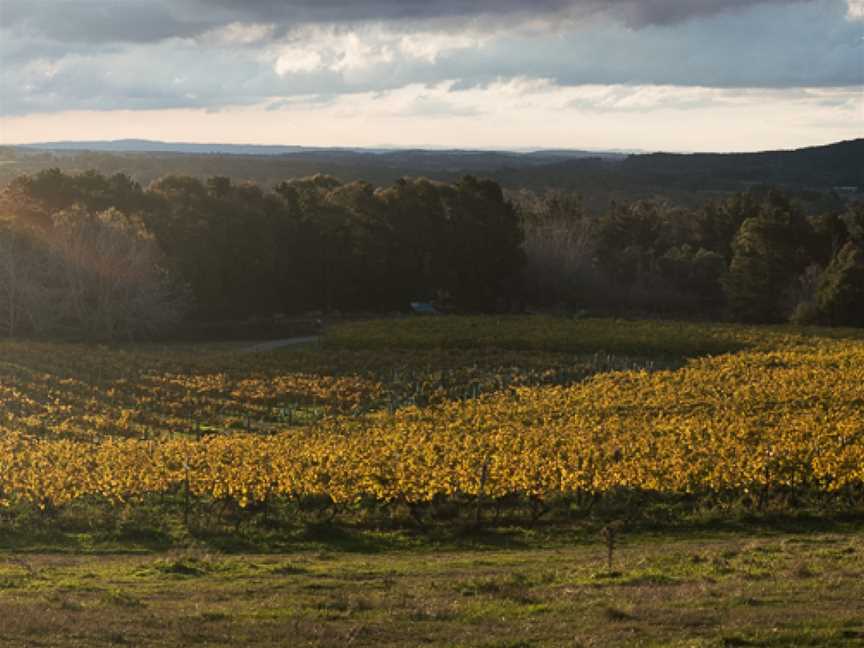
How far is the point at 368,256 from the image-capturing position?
63750 mm

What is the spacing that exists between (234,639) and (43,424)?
20.8 m

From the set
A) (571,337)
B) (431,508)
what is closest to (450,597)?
(431,508)

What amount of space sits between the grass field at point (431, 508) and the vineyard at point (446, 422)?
0.34 feet

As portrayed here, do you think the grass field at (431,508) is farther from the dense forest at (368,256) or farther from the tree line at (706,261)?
the tree line at (706,261)

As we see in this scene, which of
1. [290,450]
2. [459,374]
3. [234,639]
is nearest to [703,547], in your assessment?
[234,639]

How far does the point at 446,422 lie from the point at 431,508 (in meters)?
9.11

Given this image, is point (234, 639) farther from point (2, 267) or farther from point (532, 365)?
point (2, 267)

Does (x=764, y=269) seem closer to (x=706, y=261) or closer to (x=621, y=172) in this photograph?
(x=706, y=261)

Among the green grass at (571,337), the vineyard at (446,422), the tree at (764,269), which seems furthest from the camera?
the tree at (764,269)

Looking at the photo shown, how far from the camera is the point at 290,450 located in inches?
907

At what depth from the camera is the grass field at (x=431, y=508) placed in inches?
423

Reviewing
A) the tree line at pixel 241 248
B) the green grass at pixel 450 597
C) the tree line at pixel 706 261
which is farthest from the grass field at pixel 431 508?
the tree line at pixel 706 261

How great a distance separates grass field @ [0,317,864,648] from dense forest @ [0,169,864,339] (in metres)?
12.4

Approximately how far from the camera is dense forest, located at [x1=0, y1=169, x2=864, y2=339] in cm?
5025
